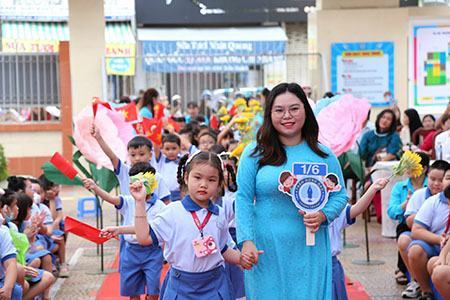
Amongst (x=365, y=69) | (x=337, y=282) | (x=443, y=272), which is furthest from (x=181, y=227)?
(x=365, y=69)

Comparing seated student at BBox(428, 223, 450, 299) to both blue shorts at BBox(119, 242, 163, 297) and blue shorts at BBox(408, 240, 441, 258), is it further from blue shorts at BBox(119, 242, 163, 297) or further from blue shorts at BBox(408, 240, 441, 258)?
blue shorts at BBox(119, 242, 163, 297)

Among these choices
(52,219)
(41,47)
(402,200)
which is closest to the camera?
(402,200)

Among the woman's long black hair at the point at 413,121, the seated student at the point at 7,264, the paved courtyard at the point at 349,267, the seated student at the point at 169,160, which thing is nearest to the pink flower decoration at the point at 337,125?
the paved courtyard at the point at 349,267

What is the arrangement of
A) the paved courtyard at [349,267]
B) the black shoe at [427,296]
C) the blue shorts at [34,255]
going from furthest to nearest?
the paved courtyard at [349,267] → the blue shorts at [34,255] → the black shoe at [427,296]

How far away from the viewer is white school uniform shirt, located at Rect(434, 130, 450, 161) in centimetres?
1012

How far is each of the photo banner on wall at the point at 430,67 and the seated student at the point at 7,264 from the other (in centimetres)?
1110

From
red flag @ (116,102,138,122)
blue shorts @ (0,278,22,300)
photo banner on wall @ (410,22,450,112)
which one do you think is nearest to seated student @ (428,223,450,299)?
blue shorts @ (0,278,22,300)

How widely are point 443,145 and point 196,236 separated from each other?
5.46 meters

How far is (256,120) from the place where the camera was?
9953mm

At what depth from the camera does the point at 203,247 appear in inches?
214

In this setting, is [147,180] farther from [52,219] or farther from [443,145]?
[443,145]

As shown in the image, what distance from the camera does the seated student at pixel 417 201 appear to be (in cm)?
780

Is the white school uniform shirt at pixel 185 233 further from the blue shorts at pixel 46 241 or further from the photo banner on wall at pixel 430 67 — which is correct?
the photo banner on wall at pixel 430 67

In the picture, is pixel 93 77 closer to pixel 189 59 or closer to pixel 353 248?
pixel 189 59
